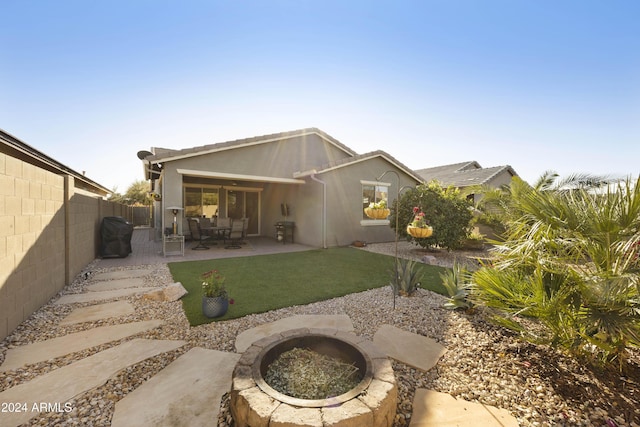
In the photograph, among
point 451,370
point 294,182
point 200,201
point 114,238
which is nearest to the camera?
point 451,370

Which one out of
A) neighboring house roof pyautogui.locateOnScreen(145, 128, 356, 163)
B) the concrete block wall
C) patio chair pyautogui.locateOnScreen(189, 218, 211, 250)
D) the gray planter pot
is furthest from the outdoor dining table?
the gray planter pot

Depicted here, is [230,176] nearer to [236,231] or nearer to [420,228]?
[236,231]

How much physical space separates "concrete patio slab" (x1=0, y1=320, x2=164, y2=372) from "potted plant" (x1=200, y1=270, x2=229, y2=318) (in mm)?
645

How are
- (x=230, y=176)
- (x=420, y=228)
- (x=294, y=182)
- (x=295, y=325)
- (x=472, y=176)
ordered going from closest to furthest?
(x=295, y=325), (x=420, y=228), (x=230, y=176), (x=294, y=182), (x=472, y=176)

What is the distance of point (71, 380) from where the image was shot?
2.44 metres

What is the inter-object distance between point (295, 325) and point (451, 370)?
1999mm

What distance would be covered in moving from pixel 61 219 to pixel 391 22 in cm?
977

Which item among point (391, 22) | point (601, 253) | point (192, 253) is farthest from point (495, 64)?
point (192, 253)

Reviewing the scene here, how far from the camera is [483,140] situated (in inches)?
498

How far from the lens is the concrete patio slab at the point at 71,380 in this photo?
2104 millimetres

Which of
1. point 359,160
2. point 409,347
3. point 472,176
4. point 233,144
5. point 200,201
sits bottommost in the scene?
point 409,347

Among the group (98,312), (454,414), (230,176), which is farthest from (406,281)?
(230,176)

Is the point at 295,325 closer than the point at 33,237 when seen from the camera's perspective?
Yes

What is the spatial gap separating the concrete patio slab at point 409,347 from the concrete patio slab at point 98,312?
3.93 metres
